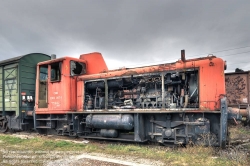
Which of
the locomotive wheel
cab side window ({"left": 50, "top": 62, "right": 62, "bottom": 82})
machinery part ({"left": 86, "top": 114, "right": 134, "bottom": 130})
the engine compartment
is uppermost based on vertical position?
cab side window ({"left": 50, "top": 62, "right": 62, "bottom": 82})

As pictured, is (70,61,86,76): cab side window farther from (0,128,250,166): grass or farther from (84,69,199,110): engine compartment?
(0,128,250,166): grass

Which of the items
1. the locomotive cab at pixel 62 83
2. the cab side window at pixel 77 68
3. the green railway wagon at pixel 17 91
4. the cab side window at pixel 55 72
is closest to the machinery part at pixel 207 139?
the locomotive cab at pixel 62 83

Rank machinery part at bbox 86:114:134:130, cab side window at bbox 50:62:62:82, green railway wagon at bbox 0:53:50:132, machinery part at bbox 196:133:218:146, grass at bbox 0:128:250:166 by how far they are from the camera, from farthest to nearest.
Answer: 1. green railway wagon at bbox 0:53:50:132
2. cab side window at bbox 50:62:62:82
3. machinery part at bbox 86:114:134:130
4. machinery part at bbox 196:133:218:146
5. grass at bbox 0:128:250:166

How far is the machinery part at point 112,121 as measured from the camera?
7.07 meters

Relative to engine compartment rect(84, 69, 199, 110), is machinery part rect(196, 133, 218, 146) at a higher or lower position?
lower

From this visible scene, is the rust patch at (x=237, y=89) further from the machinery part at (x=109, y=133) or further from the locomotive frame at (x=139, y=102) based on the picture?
the machinery part at (x=109, y=133)

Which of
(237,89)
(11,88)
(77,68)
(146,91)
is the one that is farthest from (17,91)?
(237,89)

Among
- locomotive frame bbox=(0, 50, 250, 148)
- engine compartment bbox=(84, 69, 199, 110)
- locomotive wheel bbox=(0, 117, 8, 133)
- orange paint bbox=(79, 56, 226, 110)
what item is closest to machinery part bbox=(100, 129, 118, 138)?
locomotive frame bbox=(0, 50, 250, 148)

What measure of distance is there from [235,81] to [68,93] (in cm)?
969

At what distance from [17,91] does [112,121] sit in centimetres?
635

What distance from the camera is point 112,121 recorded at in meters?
7.33

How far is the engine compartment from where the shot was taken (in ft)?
22.2

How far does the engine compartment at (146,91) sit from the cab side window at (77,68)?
742 mm

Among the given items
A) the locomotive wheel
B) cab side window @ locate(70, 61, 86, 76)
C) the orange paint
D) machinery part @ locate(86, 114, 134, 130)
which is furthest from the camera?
the locomotive wheel
